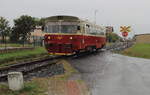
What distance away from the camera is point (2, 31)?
27.0 meters

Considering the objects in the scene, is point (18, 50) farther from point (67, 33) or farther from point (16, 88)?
point (16, 88)

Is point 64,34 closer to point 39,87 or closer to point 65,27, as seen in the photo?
point 65,27

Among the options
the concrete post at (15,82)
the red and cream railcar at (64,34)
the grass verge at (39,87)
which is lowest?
the grass verge at (39,87)

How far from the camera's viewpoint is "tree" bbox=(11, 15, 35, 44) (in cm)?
3966

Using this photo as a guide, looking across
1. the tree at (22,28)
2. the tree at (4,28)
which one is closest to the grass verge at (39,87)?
the tree at (4,28)

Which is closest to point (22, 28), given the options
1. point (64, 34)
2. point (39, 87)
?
point (64, 34)

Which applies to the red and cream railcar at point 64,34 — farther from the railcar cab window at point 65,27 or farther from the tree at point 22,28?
the tree at point 22,28

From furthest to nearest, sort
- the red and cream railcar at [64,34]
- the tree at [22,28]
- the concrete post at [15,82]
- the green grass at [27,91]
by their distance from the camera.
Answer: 1. the tree at [22,28]
2. the red and cream railcar at [64,34]
3. the concrete post at [15,82]
4. the green grass at [27,91]

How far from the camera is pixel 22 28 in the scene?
131ft

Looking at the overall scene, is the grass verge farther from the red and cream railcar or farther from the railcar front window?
the railcar front window

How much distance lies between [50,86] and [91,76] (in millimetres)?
3003

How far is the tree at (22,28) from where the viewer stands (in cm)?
3966

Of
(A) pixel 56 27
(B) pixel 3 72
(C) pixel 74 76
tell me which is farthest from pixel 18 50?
(C) pixel 74 76

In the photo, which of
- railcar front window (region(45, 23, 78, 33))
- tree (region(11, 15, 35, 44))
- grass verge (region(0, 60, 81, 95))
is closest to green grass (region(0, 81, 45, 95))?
grass verge (region(0, 60, 81, 95))
